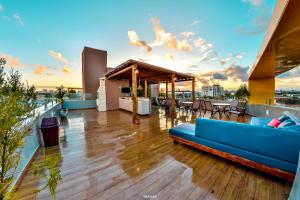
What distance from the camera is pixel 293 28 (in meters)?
2.49

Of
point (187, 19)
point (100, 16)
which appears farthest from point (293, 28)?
point (100, 16)

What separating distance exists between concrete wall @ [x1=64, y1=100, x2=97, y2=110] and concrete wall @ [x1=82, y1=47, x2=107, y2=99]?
127cm

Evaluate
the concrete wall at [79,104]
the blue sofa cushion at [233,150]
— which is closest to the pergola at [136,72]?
the blue sofa cushion at [233,150]

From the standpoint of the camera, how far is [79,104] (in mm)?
9711

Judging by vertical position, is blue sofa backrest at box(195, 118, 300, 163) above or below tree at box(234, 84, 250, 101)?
below

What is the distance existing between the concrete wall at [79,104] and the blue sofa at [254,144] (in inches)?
390

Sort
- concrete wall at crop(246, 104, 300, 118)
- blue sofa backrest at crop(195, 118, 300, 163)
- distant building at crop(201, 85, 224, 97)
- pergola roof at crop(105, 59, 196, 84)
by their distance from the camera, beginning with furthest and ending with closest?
distant building at crop(201, 85, 224, 97) → pergola roof at crop(105, 59, 196, 84) → concrete wall at crop(246, 104, 300, 118) → blue sofa backrest at crop(195, 118, 300, 163)

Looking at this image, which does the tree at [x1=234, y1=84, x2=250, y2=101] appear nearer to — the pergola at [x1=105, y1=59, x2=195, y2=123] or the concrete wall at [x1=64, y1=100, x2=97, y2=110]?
the pergola at [x1=105, y1=59, x2=195, y2=123]

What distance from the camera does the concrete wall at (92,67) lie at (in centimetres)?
1165

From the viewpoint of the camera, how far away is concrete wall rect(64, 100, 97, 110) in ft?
30.4

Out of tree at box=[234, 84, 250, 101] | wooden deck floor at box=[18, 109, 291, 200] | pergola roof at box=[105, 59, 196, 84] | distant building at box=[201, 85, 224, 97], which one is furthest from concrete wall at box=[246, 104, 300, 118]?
pergola roof at box=[105, 59, 196, 84]

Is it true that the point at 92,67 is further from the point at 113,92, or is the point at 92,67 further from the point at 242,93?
the point at 242,93

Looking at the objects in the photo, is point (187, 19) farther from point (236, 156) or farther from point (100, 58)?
point (100, 58)

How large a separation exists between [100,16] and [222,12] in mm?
5767
